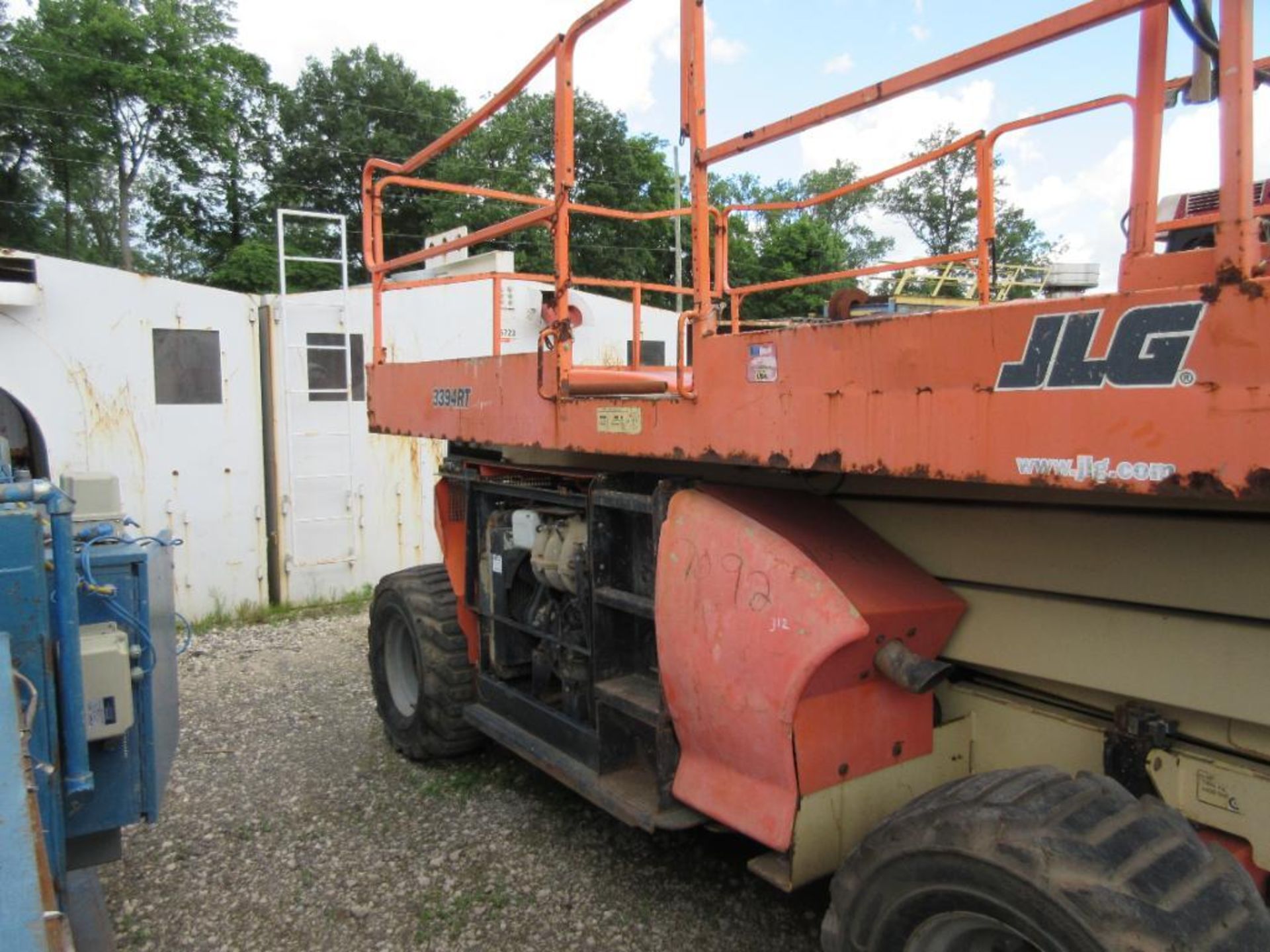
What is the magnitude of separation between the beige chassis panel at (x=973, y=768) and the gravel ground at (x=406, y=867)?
0.69 m

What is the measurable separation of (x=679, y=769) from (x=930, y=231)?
12.3ft

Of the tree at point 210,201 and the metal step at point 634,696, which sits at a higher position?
the tree at point 210,201

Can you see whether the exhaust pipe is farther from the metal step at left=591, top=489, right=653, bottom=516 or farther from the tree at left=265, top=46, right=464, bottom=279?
the tree at left=265, top=46, right=464, bottom=279

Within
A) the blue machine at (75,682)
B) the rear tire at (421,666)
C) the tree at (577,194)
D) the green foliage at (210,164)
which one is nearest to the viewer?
the blue machine at (75,682)

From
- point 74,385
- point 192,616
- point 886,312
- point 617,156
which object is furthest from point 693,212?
point 617,156

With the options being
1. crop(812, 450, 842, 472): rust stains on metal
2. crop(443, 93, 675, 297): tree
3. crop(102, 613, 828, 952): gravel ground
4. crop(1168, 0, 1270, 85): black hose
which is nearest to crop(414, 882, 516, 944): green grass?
crop(102, 613, 828, 952): gravel ground

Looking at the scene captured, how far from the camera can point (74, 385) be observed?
22.5ft

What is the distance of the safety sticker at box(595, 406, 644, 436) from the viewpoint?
2.63 metres

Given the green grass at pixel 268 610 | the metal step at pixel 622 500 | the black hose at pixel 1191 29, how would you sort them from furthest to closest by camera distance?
the green grass at pixel 268 610, the metal step at pixel 622 500, the black hose at pixel 1191 29

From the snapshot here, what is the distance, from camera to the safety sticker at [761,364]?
2.12 metres

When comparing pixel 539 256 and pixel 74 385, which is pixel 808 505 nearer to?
pixel 74 385

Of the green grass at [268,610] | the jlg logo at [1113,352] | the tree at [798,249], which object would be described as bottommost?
the green grass at [268,610]

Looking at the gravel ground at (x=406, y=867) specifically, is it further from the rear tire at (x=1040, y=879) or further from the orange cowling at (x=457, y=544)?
the rear tire at (x=1040, y=879)

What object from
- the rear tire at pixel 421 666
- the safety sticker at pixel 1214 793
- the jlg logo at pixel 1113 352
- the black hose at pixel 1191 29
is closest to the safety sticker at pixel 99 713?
the rear tire at pixel 421 666
